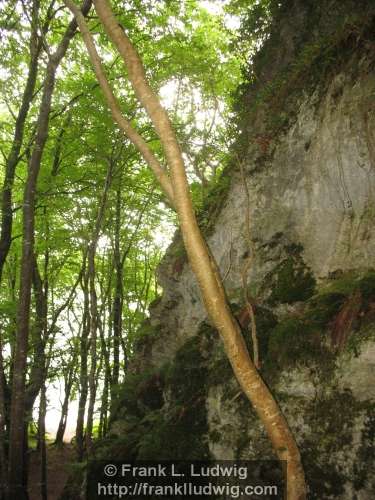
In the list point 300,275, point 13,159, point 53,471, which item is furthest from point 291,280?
point 53,471

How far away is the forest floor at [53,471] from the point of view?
14117mm

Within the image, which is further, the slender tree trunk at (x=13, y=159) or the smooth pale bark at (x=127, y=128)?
the slender tree trunk at (x=13, y=159)

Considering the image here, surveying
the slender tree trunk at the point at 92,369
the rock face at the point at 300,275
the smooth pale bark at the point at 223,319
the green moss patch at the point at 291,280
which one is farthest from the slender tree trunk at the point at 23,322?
the smooth pale bark at the point at 223,319

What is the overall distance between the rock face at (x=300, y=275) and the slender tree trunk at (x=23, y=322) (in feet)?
7.16

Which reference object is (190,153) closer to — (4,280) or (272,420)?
(272,420)

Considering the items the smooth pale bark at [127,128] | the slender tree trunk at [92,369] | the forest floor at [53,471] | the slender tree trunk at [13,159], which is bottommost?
the forest floor at [53,471]

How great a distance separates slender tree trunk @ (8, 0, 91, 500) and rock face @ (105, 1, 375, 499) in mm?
2183

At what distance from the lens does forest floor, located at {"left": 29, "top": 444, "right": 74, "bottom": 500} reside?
1412cm

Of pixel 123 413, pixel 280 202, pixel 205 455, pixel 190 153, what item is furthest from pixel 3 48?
pixel 205 455

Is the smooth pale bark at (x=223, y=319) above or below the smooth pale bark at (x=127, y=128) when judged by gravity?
below

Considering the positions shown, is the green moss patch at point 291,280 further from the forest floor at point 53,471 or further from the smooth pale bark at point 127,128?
the forest floor at point 53,471

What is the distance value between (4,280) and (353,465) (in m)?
18.0

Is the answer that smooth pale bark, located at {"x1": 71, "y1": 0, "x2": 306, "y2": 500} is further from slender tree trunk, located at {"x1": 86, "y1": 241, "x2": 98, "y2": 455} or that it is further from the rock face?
slender tree trunk, located at {"x1": 86, "y1": 241, "x2": 98, "y2": 455}

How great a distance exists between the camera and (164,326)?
10.0 meters
